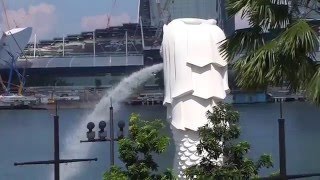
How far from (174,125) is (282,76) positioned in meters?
2.79

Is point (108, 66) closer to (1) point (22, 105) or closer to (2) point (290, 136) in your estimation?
(1) point (22, 105)

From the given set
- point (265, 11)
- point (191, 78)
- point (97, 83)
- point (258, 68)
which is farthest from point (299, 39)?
point (97, 83)

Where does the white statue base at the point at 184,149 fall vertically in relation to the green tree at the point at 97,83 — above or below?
below

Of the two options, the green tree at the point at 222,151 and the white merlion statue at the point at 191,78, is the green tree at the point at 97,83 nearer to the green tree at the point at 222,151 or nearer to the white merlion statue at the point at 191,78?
the white merlion statue at the point at 191,78

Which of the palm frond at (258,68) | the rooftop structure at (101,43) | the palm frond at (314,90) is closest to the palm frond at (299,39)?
the palm frond at (258,68)

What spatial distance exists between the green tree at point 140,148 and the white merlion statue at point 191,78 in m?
1.54

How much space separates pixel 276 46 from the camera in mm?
7605

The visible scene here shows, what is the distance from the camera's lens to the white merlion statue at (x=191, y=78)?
32.9 feet

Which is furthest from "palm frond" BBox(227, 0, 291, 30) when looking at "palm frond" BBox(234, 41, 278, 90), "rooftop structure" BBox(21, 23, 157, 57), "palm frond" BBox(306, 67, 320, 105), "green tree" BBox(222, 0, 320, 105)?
"rooftop structure" BBox(21, 23, 157, 57)

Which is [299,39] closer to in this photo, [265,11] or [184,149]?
→ [265,11]

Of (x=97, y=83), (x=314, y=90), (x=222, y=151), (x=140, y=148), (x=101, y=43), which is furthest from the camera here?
(x=101, y=43)

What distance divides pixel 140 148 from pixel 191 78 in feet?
6.67

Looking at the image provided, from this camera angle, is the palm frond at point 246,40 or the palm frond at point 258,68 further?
the palm frond at point 246,40

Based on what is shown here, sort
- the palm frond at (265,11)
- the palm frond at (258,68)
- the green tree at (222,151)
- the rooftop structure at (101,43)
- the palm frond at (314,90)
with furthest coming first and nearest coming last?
the rooftop structure at (101,43) → the green tree at (222,151) → the palm frond at (265,11) → the palm frond at (258,68) → the palm frond at (314,90)
